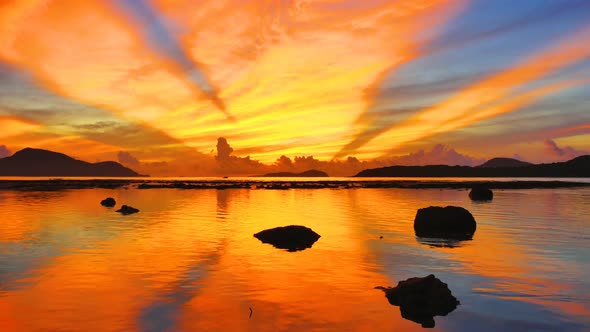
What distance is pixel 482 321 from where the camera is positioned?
14141mm

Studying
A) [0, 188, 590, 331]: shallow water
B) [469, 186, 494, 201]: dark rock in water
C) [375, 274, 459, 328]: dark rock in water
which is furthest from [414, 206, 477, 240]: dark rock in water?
[469, 186, 494, 201]: dark rock in water

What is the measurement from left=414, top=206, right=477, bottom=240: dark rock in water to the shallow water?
1.25 m

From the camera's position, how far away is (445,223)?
3650cm

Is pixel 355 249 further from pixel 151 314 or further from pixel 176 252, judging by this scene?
pixel 151 314

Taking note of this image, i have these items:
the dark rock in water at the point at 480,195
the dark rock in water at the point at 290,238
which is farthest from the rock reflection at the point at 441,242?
the dark rock in water at the point at 480,195

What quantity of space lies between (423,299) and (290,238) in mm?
15665

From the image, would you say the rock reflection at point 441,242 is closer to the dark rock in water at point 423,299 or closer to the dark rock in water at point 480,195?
the dark rock in water at point 423,299

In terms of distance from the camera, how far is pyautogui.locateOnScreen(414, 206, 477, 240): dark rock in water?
1412 inches

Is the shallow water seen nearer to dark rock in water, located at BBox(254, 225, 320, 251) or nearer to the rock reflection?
the rock reflection

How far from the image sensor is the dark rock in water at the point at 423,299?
1501 centimetres

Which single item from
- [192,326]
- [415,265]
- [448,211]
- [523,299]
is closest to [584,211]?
[448,211]

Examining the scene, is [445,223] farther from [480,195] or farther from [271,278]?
[480,195]

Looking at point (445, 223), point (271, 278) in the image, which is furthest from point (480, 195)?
point (271, 278)

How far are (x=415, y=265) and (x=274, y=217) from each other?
91.2ft
